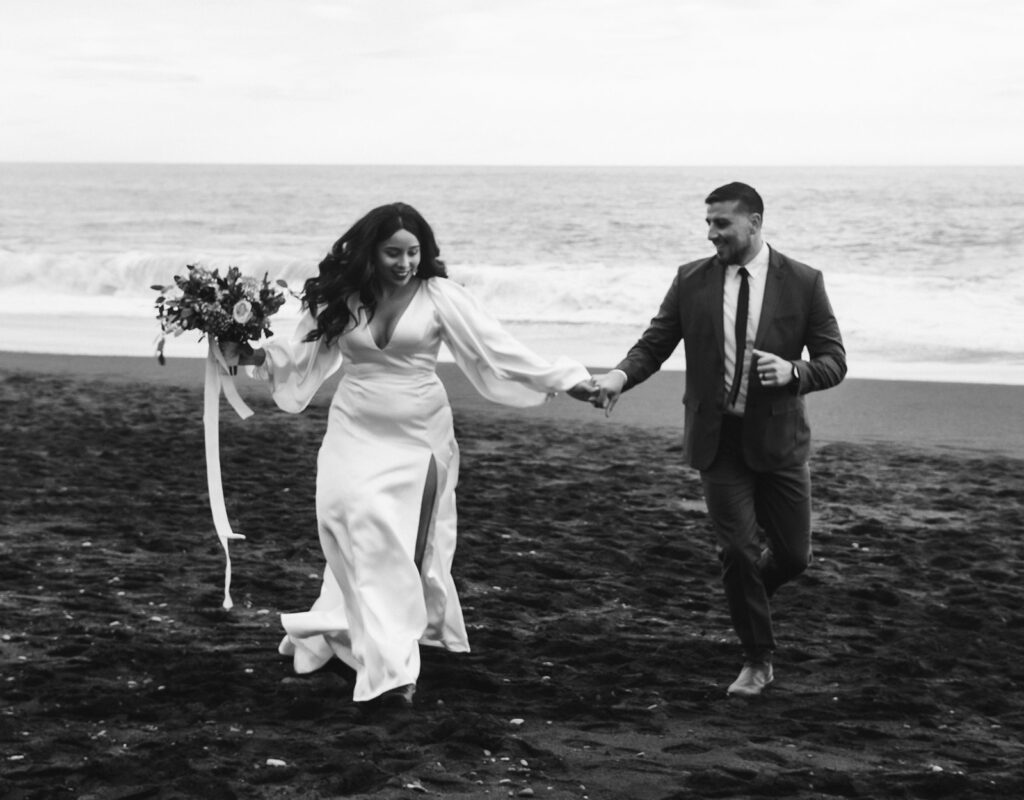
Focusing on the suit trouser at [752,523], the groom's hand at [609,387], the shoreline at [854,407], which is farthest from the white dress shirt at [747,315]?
the shoreline at [854,407]

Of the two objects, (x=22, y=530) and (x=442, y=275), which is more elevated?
(x=442, y=275)

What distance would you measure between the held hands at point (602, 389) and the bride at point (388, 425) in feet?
0.04

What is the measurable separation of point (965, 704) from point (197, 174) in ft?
317

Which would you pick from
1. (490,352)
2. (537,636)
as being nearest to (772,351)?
(490,352)

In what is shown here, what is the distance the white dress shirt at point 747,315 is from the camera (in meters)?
5.90

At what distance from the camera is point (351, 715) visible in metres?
5.75

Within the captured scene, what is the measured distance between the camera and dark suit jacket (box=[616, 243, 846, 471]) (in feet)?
19.2

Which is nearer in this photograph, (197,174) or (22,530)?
(22,530)

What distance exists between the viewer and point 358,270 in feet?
20.0

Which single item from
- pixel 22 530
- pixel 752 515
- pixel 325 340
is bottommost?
pixel 22 530

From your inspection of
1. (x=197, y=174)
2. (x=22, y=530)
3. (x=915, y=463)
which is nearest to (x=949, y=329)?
(x=915, y=463)

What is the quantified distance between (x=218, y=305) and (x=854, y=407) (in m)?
9.62

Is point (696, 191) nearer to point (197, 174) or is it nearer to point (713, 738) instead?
point (197, 174)

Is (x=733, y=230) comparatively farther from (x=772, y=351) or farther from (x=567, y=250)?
(x=567, y=250)
